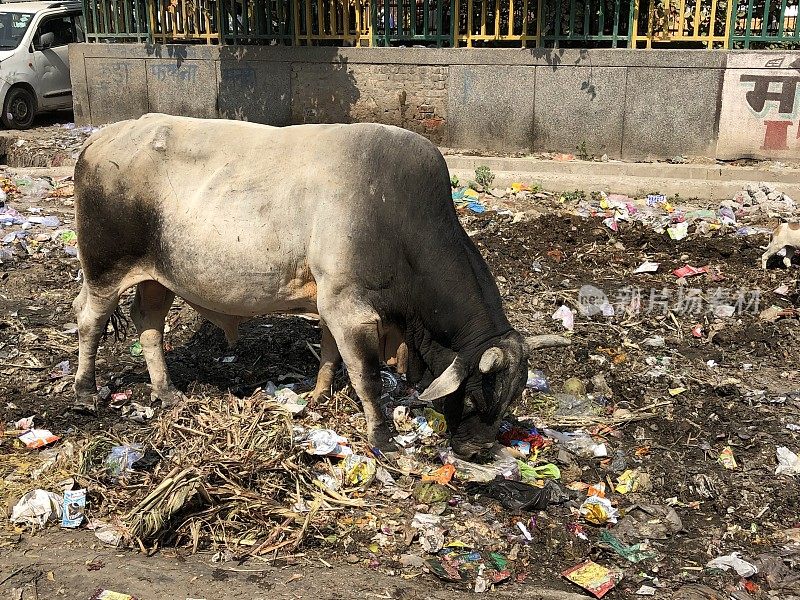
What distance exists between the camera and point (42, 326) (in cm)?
717

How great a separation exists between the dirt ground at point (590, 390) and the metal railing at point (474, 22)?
380 cm

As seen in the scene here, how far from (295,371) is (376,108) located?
7.50m

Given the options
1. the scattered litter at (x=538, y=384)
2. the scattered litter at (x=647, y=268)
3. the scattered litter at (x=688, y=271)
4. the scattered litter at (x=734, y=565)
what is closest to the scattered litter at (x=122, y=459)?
the scattered litter at (x=538, y=384)

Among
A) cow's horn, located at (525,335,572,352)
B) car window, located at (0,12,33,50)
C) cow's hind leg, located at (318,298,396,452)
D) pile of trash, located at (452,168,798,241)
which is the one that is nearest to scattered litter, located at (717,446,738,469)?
cow's horn, located at (525,335,572,352)

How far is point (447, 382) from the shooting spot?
4871mm

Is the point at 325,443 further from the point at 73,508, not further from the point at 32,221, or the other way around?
the point at 32,221

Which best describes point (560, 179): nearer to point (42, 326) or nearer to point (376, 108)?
point (376, 108)

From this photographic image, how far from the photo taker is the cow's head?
191 inches

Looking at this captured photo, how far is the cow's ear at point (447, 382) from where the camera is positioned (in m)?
4.84

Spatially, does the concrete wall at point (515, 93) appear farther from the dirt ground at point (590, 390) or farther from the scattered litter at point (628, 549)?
the scattered litter at point (628, 549)

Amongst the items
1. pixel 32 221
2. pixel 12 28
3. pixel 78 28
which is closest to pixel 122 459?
pixel 32 221

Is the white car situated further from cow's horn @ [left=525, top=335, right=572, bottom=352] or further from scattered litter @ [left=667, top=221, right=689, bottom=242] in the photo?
cow's horn @ [left=525, top=335, right=572, bottom=352]

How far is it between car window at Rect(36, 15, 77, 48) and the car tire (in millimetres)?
1237

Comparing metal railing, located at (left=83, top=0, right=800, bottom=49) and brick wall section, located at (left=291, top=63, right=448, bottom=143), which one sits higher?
metal railing, located at (left=83, top=0, right=800, bottom=49)
